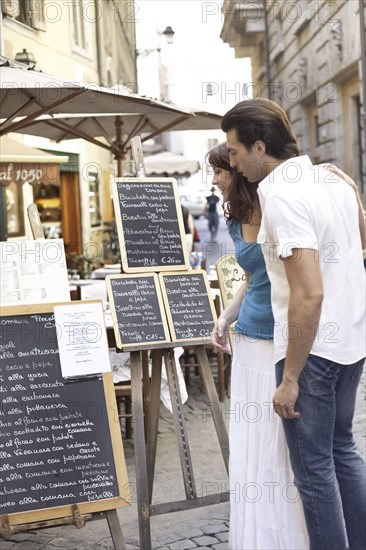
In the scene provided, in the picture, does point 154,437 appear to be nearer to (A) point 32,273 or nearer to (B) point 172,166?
(A) point 32,273

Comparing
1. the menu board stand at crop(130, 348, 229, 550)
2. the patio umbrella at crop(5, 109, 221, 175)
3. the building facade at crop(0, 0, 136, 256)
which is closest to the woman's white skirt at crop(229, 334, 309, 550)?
the menu board stand at crop(130, 348, 229, 550)

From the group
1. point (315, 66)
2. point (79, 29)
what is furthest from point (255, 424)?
point (315, 66)

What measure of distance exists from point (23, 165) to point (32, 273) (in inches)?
198

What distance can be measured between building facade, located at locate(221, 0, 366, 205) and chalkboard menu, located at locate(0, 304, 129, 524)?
30.5 feet

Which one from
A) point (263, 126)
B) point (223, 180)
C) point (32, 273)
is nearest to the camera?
point (263, 126)

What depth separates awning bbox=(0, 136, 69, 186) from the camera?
855cm

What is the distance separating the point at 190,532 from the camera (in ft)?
13.2

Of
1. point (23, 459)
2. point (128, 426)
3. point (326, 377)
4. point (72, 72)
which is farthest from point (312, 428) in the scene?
point (72, 72)

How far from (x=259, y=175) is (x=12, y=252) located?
1424 mm

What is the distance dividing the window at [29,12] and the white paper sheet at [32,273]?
370 inches

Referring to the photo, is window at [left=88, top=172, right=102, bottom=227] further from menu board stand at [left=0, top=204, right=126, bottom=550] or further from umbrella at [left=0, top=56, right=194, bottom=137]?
menu board stand at [left=0, top=204, right=126, bottom=550]

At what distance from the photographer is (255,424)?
3197mm

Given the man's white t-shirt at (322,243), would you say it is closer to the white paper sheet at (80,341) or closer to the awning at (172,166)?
the white paper sheet at (80,341)

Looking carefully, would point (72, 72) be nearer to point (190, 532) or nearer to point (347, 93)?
point (347, 93)
